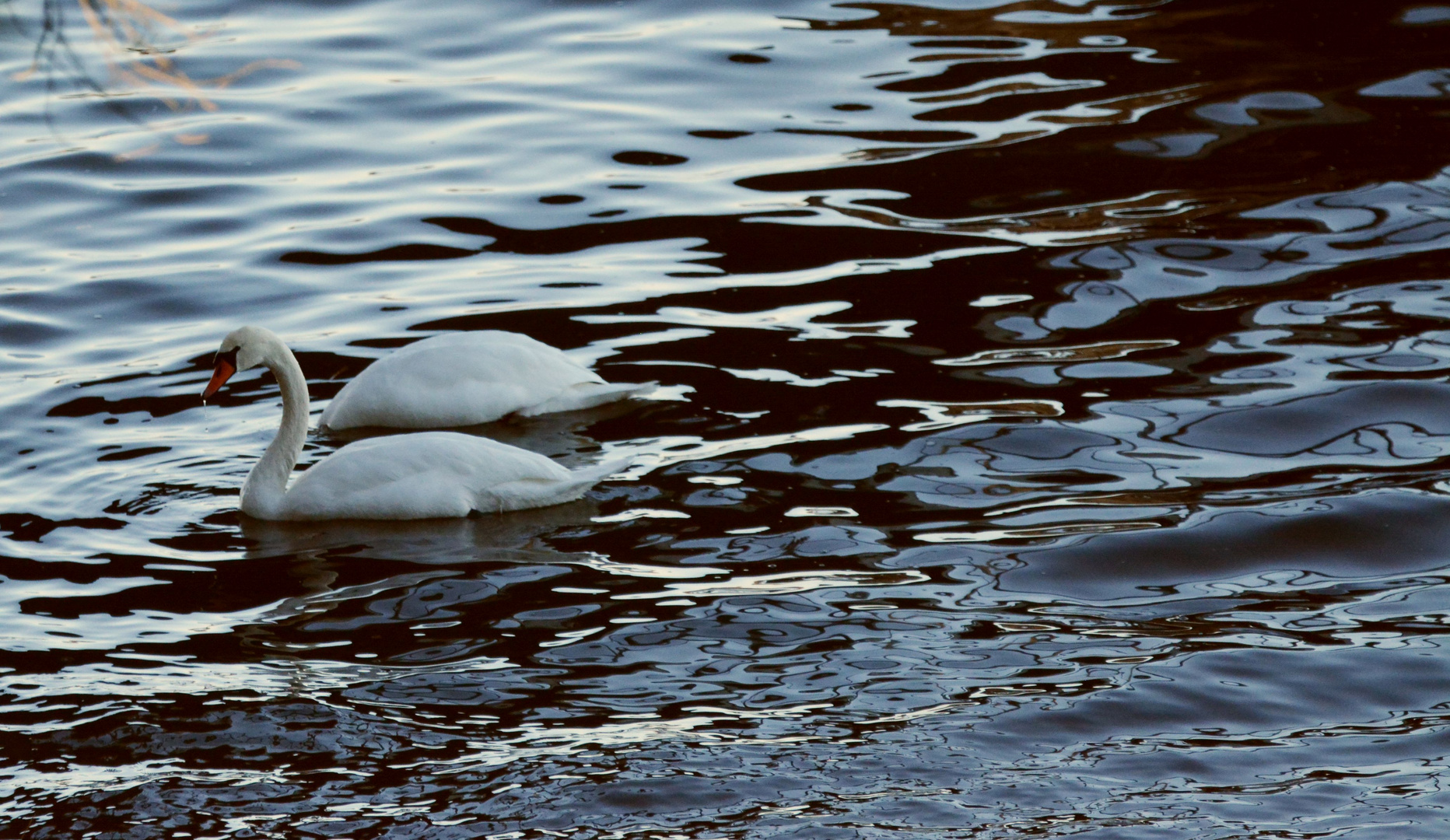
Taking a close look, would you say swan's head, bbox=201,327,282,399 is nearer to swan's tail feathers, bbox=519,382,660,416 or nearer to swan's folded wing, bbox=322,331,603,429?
swan's folded wing, bbox=322,331,603,429

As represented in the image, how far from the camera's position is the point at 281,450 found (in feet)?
26.7

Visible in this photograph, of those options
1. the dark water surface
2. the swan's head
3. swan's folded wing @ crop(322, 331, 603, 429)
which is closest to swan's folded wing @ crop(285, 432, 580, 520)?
the dark water surface

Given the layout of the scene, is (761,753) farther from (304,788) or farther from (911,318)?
(911,318)

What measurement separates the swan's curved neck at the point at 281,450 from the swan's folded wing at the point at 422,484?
8 cm

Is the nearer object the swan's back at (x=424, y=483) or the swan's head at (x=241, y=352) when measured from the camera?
the swan's back at (x=424, y=483)

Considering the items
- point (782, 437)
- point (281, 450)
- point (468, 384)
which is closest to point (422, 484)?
point (281, 450)

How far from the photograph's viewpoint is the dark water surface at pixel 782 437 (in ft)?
A: 19.1

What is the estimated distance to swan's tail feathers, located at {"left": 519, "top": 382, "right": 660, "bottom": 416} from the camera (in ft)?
29.6

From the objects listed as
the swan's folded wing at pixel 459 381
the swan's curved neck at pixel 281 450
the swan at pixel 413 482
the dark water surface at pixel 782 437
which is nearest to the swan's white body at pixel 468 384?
the swan's folded wing at pixel 459 381

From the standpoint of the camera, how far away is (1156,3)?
15633 millimetres

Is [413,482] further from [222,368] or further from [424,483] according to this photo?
[222,368]

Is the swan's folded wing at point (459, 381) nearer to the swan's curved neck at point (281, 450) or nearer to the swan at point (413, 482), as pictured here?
the swan's curved neck at point (281, 450)

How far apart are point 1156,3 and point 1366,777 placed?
1108 centimetres

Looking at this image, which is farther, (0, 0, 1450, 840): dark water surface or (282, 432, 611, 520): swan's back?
(282, 432, 611, 520): swan's back
